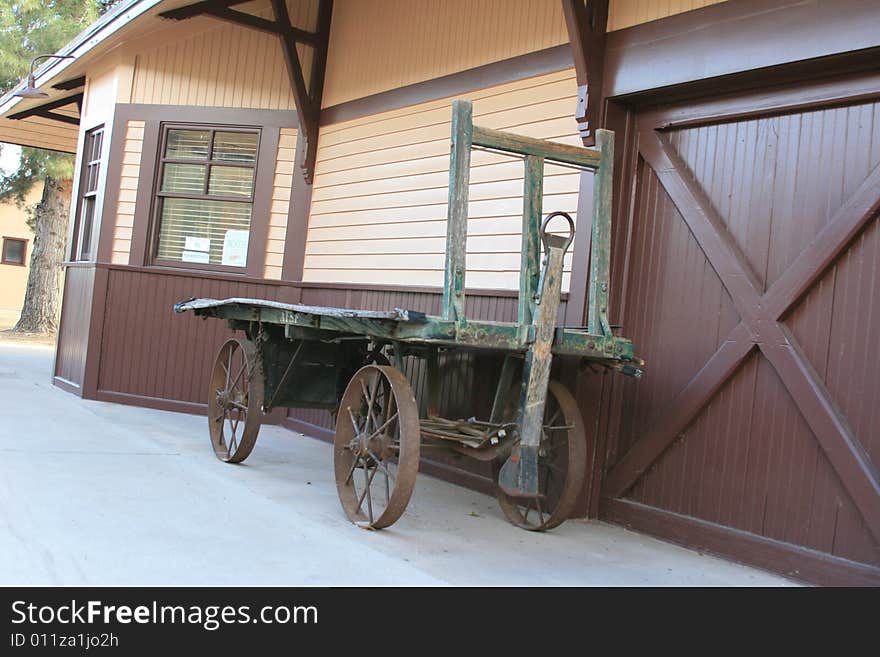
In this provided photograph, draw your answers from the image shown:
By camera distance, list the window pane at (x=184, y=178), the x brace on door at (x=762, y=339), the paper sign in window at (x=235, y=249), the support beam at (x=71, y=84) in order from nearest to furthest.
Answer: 1. the x brace on door at (x=762, y=339)
2. the paper sign in window at (x=235, y=249)
3. the window pane at (x=184, y=178)
4. the support beam at (x=71, y=84)

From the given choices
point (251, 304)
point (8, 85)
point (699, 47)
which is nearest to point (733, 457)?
point (699, 47)

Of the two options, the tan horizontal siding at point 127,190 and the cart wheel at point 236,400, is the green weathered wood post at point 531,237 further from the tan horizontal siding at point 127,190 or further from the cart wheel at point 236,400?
the tan horizontal siding at point 127,190

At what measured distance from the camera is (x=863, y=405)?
4.59 m

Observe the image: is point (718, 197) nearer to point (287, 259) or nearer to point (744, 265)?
point (744, 265)

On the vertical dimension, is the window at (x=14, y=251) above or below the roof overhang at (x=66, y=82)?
below

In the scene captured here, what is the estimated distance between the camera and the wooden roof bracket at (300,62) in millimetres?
9023

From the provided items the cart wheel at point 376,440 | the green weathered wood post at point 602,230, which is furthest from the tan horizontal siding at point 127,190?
the green weathered wood post at point 602,230

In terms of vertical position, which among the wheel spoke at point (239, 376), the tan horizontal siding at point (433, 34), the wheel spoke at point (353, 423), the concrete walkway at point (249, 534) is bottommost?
the concrete walkway at point (249, 534)

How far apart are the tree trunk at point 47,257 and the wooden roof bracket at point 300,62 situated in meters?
12.6

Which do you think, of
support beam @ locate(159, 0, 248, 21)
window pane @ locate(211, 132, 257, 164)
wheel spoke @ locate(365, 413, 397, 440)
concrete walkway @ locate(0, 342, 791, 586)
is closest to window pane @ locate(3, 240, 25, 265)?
window pane @ locate(211, 132, 257, 164)

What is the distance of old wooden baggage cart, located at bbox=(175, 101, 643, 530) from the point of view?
4816 millimetres

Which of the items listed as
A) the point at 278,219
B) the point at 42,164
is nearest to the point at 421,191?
the point at 278,219

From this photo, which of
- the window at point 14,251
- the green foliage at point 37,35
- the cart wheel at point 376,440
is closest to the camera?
the cart wheel at point 376,440
